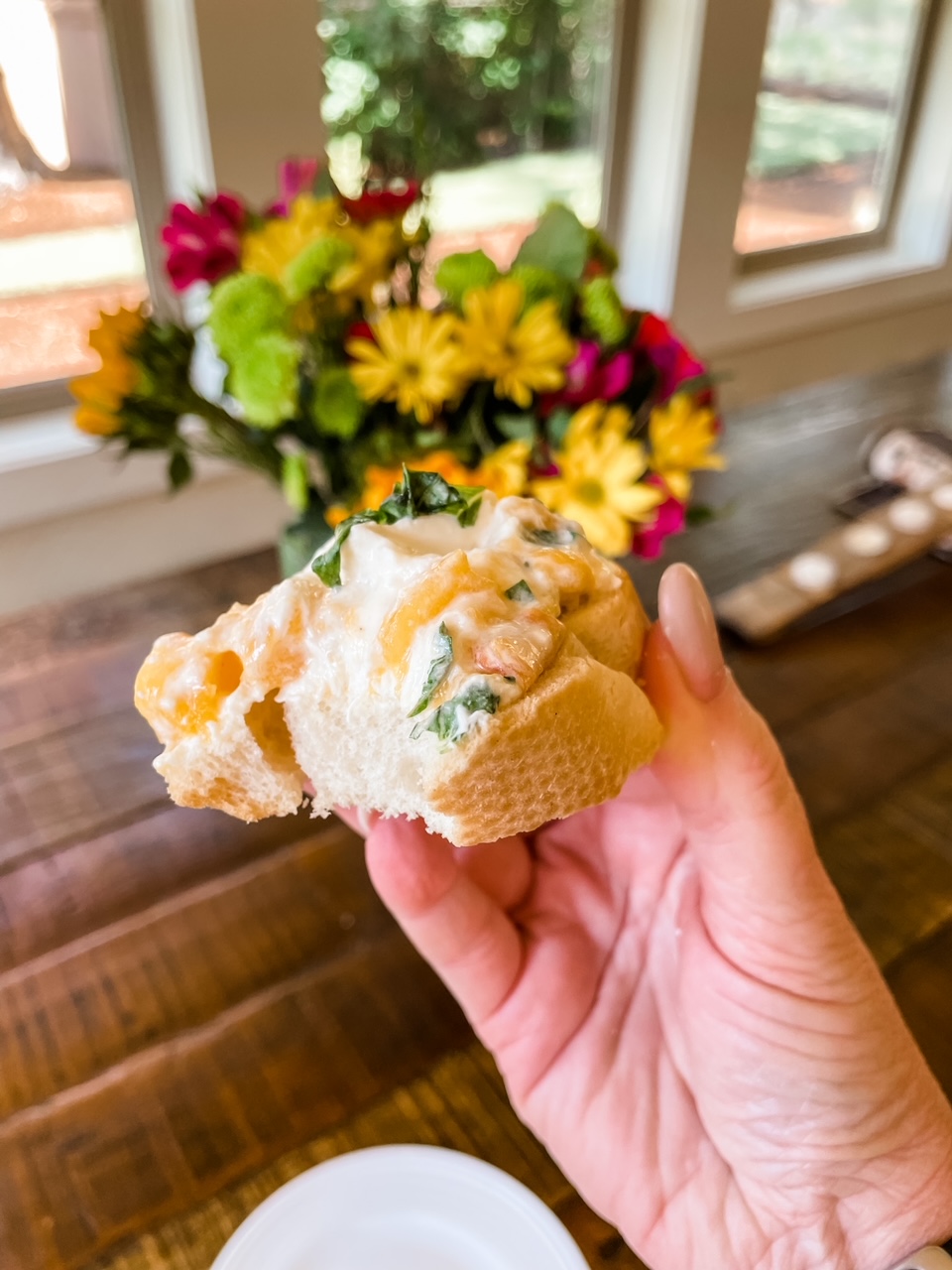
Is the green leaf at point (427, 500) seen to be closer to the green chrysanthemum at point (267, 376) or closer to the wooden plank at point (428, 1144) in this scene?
the green chrysanthemum at point (267, 376)

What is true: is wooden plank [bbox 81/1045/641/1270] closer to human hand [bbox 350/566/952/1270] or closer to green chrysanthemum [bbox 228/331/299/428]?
human hand [bbox 350/566/952/1270]

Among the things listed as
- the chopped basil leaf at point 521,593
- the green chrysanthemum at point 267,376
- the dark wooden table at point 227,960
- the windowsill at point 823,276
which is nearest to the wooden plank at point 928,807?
the dark wooden table at point 227,960

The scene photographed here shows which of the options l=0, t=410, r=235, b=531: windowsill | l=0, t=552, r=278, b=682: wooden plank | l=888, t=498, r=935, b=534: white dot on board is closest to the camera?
l=0, t=552, r=278, b=682: wooden plank

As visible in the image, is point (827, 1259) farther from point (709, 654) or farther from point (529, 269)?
point (529, 269)

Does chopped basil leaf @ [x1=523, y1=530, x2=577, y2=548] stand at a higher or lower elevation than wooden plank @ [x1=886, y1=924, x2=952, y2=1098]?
higher

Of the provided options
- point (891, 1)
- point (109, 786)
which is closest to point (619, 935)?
point (109, 786)

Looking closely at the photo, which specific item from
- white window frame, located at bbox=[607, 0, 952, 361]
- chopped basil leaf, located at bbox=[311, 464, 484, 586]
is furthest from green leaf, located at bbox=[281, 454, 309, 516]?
white window frame, located at bbox=[607, 0, 952, 361]

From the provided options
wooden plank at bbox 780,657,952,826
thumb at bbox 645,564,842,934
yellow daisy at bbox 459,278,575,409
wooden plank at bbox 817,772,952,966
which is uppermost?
yellow daisy at bbox 459,278,575,409
